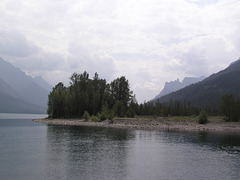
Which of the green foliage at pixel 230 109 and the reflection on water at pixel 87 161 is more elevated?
the green foliage at pixel 230 109

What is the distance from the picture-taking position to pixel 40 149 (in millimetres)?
42156

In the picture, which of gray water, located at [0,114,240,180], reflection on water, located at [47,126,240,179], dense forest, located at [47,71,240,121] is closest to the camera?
gray water, located at [0,114,240,180]

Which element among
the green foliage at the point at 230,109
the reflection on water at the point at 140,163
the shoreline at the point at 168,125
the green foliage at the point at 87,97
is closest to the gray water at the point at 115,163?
the reflection on water at the point at 140,163

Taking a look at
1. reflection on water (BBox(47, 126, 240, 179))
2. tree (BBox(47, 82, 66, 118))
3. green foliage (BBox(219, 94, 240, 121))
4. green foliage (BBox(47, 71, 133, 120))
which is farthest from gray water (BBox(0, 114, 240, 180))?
tree (BBox(47, 82, 66, 118))

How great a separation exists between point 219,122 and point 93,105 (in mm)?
66010

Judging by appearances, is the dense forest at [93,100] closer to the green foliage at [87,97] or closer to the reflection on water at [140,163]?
the green foliage at [87,97]

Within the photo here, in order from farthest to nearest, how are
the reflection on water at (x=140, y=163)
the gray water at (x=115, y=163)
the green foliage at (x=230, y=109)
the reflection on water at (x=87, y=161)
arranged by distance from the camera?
1. the green foliage at (x=230, y=109)
2. the reflection on water at (x=140, y=163)
3. the gray water at (x=115, y=163)
4. the reflection on water at (x=87, y=161)

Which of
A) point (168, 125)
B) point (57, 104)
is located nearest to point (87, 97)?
point (57, 104)

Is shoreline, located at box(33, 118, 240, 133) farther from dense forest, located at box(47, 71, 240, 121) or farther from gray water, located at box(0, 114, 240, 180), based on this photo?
gray water, located at box(0, 114, 240, 180)

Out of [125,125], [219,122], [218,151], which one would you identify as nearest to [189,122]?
[219,122]

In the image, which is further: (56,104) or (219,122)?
(56,104)

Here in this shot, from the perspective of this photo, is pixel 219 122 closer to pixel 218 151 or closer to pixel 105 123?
pixel 105 123

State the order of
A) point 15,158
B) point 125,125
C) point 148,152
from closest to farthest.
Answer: point 15,158, point 148,152, point 125,125

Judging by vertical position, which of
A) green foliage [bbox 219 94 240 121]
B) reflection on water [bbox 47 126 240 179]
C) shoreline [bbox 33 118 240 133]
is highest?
green foliage [bbox 219 94 240 121]
